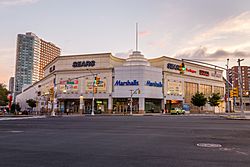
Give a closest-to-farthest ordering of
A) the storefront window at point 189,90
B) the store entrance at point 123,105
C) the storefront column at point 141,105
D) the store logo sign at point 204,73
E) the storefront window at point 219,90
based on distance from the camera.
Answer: the storefront column at point 141,105
the store entrance at point 123,105
the storefront window at point 189,90
the store logo sign at point 204,73
the storefront window at point 219,90

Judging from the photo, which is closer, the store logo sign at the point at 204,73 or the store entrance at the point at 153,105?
the store entrance at the point at 153,105

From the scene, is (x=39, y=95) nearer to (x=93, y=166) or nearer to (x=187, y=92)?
(x=187, y=92)

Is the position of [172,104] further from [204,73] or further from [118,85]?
[204,73]

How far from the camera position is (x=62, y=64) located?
82250 mm

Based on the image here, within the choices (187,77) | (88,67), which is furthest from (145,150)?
(187,77)

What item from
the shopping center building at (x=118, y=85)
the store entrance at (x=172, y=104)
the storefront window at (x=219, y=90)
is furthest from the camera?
the storefront window at (x=219, y=90)

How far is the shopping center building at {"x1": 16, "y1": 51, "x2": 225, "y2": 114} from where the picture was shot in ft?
244

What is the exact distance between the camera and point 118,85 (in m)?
74.8

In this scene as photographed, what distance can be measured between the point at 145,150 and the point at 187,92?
3246 inches

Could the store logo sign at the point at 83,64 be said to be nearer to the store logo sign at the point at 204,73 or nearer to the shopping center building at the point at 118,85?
the shopping center building at the point at 118,85

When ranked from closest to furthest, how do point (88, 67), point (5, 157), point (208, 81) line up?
1. point (5, 157)
2. point (88, 67)
3. point (208, 81)

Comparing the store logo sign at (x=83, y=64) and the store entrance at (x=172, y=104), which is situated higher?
the store logo sign at (x=83, y=64)

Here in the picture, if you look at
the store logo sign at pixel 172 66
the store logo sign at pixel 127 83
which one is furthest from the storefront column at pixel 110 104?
the store logo sign at pixel 172 66

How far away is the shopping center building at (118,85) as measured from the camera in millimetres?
74250
